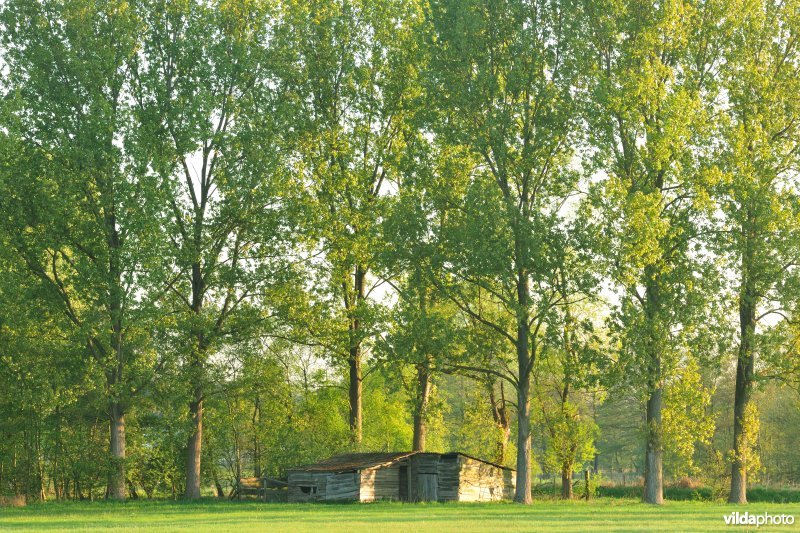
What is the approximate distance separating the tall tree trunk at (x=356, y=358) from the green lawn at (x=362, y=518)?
21.5 ft

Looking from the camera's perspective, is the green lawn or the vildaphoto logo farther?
the vildaphoto logo

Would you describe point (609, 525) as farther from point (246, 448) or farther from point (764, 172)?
point (246, 448)

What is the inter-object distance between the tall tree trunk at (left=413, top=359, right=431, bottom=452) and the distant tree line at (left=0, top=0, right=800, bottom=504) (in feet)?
0.51

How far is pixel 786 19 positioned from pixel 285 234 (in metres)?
24.4

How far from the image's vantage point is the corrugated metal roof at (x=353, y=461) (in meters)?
39.9

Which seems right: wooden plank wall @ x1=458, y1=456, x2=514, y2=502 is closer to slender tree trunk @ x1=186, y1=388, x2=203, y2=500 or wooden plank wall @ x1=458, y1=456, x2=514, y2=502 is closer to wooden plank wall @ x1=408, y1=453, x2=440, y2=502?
wooden plank wall @ x1=408, y1=453, x2=440, y2=502

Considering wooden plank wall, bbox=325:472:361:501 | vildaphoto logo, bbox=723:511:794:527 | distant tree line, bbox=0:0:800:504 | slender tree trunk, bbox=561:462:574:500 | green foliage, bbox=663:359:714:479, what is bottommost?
slender tree trunk, bbox=561:462:574:500

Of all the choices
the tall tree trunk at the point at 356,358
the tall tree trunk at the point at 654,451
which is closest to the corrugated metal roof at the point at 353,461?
the tall tree trunk at the point at 356,358

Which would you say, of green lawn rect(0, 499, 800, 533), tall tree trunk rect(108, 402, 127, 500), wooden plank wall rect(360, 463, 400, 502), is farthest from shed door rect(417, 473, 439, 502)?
tall tree trunk rect(108, 402, 127, 500)

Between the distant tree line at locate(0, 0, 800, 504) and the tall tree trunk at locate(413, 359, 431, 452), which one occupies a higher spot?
the distant tree line at locate(0, 0, 800, 504)

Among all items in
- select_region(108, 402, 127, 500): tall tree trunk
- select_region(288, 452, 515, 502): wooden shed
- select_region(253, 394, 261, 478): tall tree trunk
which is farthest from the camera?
select_region(253, 394, 261, 478): tall tree trunk

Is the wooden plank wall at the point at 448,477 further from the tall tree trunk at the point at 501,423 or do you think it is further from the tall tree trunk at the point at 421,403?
the tall tree trunk at the point at 501,423

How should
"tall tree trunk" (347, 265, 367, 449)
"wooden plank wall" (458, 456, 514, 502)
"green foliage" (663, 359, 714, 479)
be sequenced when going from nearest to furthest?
"green foliage" (663, 359, 714, 479) < "tall tree trunk" (347, 265, 367, 449) < "wooden plank wall" (458, 456, 514, 502)

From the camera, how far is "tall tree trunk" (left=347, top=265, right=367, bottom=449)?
136 ft
